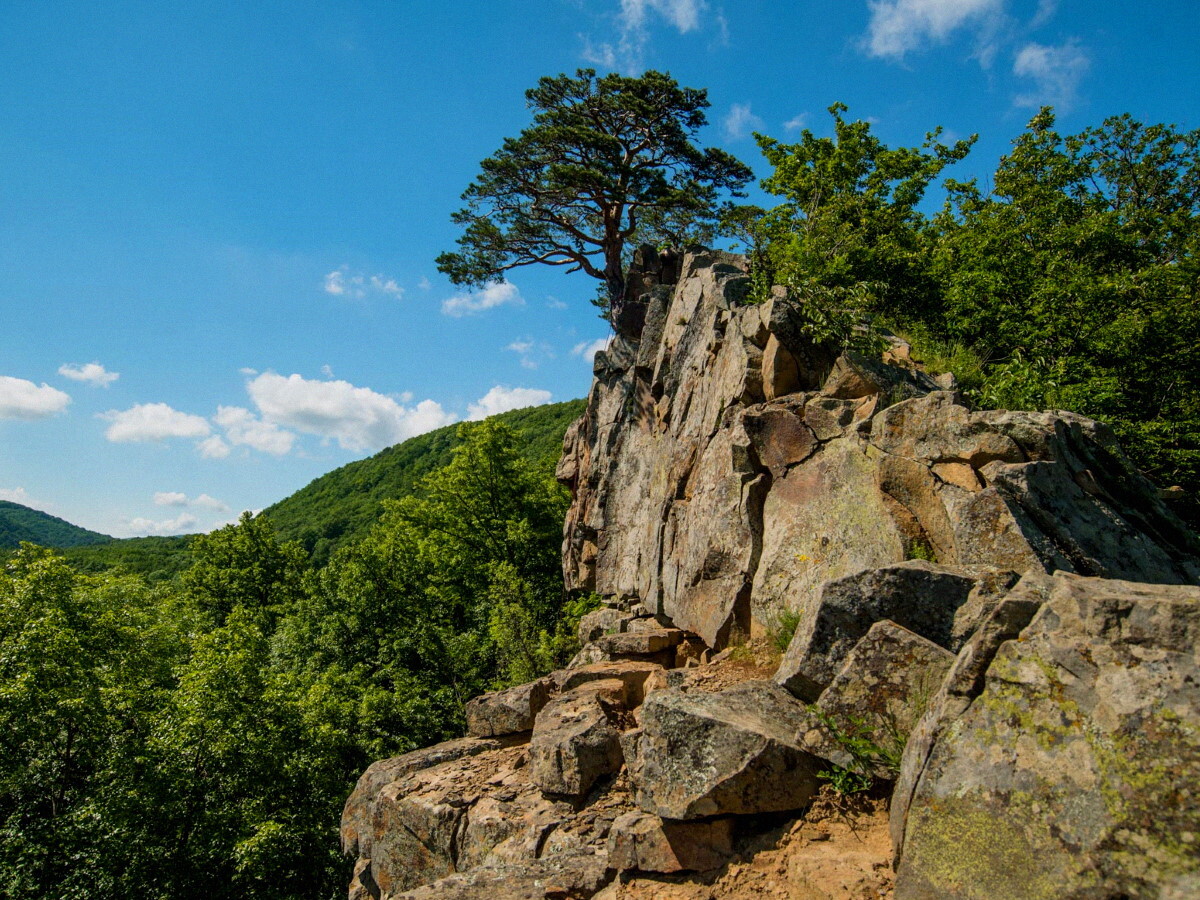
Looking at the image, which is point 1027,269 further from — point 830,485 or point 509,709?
point 509,709

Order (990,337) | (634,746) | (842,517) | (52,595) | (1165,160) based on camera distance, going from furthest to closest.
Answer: (1165,160) → (52,595) → (990,337) → (842,517) → (634,746)

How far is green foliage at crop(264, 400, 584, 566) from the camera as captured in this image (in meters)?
71.3

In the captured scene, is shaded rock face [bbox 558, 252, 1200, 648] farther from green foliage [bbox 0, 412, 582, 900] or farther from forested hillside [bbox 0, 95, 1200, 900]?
green foliage [bbox 0, 412, 582, 900]

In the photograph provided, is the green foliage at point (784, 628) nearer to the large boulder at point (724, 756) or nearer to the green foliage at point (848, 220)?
the large boulder at point (724, 756)

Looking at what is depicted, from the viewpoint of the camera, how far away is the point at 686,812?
5766 millimetres

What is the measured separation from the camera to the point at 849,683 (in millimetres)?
5730

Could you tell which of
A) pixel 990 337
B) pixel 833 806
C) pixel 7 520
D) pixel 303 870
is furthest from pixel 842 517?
pixel 7 520

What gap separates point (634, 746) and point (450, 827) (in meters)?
3.34

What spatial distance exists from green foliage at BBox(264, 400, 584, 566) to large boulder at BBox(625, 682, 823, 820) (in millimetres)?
60574

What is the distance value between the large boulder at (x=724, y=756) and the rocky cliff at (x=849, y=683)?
0.02 meters

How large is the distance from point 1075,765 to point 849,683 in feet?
6.70

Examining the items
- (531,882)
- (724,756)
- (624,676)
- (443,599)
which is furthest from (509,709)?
(443,599)

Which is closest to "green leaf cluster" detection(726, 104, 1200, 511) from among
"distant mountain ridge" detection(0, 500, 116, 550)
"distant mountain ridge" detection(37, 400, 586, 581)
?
"distant mountain ridge" detection(37, 400, 586, 581)

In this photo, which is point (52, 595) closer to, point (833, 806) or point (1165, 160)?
point (833, 806)
